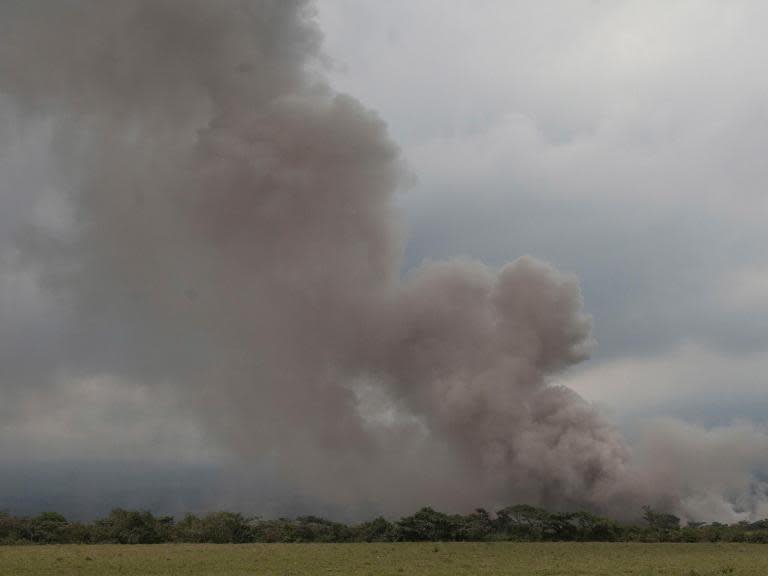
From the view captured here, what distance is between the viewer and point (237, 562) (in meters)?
42.3

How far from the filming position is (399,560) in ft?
140

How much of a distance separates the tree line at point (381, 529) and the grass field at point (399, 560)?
623 centimetres

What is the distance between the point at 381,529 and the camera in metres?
64.2

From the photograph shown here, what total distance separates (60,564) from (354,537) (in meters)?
29.0

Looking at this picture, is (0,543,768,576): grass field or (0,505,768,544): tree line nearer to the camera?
(0,543,768,576): grass field

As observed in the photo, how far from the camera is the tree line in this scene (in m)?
62.0

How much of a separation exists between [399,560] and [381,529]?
22118mm

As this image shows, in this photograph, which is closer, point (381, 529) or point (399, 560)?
point (399, 560)

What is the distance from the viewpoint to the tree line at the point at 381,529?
62.0m

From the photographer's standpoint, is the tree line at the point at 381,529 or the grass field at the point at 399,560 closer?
the grass field at the point at 399,560

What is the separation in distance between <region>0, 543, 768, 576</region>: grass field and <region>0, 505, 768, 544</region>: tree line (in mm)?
6228

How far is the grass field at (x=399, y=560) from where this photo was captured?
37.1 meters

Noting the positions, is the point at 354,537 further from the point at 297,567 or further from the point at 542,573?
the point at 542,573

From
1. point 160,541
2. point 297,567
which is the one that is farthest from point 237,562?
point 160,541
